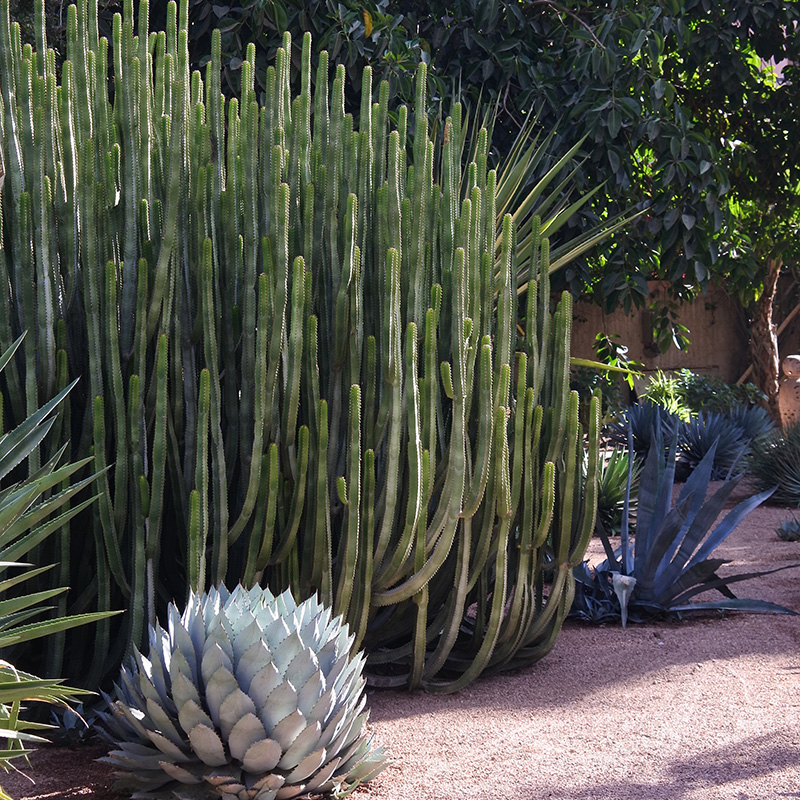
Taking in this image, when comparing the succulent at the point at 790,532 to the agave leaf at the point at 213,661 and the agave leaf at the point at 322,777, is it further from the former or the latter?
the agave leaf at the point at 213,661

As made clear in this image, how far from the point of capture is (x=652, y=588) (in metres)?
4.29

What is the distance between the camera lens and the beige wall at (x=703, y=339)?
43.5 ft

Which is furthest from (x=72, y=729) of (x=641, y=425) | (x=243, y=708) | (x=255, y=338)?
(x=641, y=425)

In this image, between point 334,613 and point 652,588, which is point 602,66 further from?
point 334,613

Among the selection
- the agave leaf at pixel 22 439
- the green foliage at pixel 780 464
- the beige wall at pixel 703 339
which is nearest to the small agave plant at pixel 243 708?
the agave leaf at pixel 22 439

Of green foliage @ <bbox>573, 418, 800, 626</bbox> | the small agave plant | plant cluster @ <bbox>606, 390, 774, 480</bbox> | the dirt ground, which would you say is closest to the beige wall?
plant cluster @ <bbox>606, 390, 774, 480</bbox>

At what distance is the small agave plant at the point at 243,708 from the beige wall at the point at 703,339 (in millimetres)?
11037

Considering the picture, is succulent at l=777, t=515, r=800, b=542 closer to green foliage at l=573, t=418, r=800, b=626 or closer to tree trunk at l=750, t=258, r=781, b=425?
green foliage at l=573, t=418, r=800, b=626

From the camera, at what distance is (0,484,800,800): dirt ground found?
8.12 ft

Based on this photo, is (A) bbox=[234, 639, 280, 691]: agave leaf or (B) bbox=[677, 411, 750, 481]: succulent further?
(B) bbox=[677, 411, 750, 481]: succulent

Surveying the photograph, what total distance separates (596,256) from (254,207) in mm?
5011

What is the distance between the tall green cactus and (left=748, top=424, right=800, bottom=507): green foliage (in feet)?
15.9

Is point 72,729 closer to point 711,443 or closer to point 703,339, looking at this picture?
point 711,443

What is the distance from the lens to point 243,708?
219 cm
